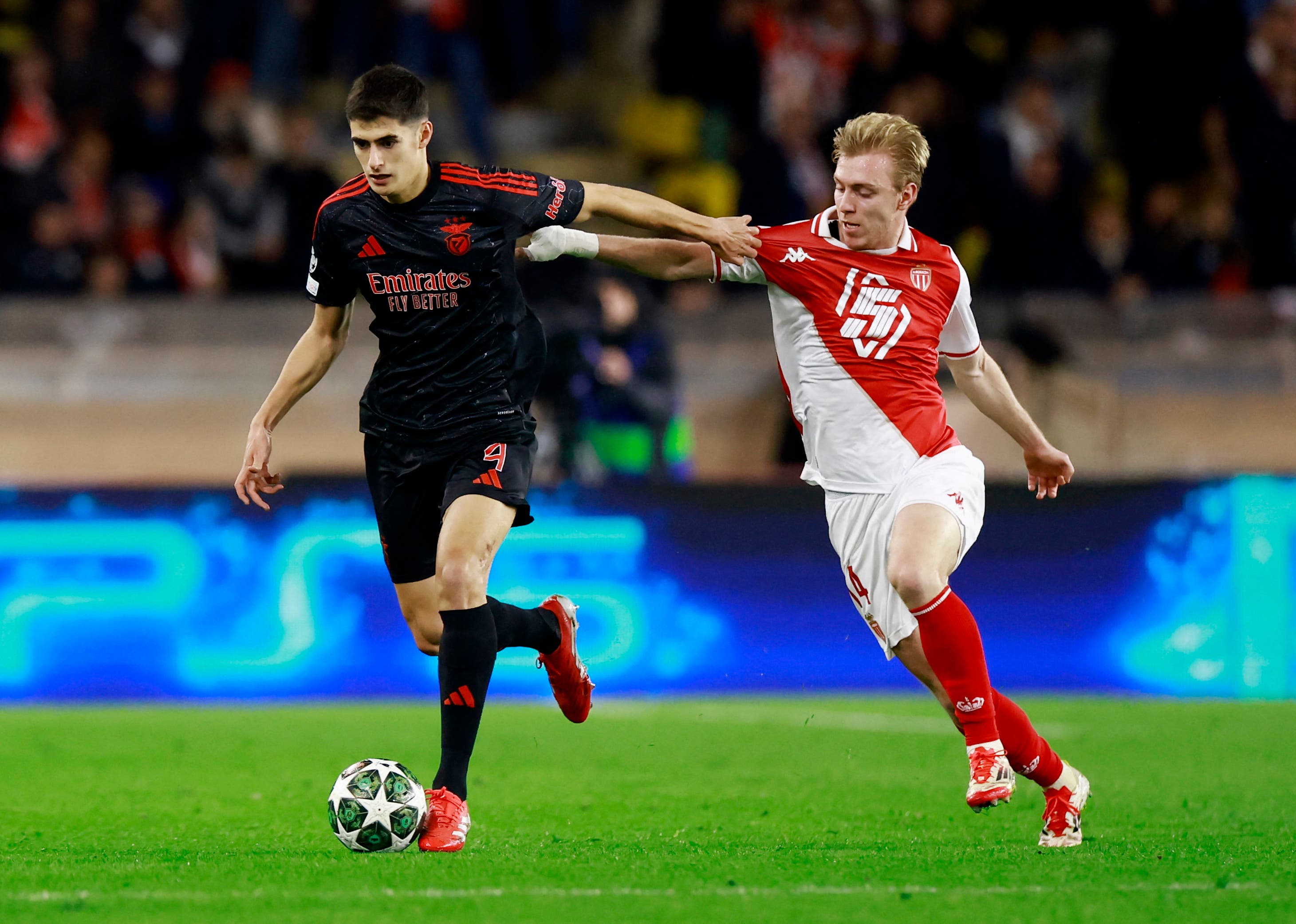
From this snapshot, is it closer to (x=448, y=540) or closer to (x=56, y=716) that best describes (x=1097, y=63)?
(x=56, y=716)

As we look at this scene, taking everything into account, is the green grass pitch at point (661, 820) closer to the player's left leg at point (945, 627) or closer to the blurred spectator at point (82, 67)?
→ the player's left leg at point (945, 627)

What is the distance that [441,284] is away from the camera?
552 centimetres

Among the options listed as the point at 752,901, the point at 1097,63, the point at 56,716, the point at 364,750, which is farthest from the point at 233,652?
the point at 1097,63

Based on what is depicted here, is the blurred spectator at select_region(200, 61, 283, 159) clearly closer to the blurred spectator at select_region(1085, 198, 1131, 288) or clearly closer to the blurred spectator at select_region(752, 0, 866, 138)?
the blurred spectator at select_region(752, 0, 866, 138)

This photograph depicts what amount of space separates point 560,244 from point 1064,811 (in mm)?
2310

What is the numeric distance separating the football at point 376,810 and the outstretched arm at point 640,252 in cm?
171

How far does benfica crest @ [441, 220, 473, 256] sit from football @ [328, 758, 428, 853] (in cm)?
159

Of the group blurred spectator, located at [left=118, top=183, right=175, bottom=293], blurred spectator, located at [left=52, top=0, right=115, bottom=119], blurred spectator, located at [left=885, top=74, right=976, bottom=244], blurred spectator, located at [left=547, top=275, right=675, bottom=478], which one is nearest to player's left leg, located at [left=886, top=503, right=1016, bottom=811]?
blurred spectator, located at [left=547, top=275, right=675, bottom=478]

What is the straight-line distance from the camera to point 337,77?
1455 centimetres

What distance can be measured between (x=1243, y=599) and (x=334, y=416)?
603cm

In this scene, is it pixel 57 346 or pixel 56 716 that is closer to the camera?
pixel 56 716

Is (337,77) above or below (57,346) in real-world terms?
above

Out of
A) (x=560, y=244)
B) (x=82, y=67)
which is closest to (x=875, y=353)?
(x=560, y=244)

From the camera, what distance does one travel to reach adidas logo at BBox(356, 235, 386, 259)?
5500 mm
